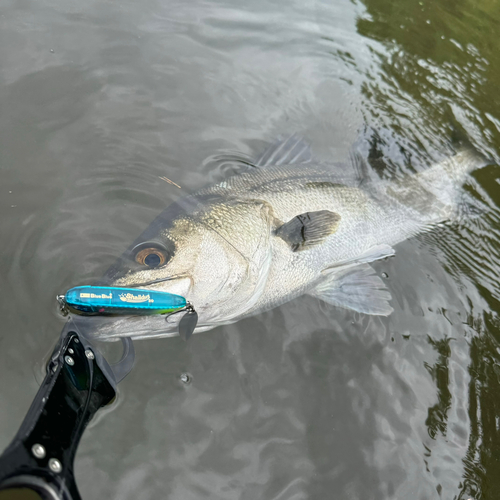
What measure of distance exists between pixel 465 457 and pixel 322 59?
4.05 metres

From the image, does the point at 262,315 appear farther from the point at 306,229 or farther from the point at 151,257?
the point at 151,257

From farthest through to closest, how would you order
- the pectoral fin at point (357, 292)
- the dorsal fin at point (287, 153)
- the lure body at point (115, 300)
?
1. the dorsal fin at point (287, 153)
2. the pectoral fin at point (357, 292)
3. the lure body at point (115, 300)

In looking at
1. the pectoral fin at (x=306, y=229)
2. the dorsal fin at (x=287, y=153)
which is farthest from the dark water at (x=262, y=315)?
the pectoral fin at (x=306, y=229)

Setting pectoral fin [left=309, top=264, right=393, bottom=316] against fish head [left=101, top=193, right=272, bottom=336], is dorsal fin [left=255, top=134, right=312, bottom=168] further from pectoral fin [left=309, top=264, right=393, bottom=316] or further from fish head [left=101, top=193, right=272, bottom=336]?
pectoral fin [left=309, top=264, right=393, bottom=316]

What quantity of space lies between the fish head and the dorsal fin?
2.44 feet

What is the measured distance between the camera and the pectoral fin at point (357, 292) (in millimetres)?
2795

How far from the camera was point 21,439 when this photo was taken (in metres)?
1.32

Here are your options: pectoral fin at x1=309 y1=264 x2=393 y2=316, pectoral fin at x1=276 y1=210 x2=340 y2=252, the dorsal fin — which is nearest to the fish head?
pectoral fin at x1=276 y1=210 x2=340 y2=252

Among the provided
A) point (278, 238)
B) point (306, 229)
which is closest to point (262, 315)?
point (278, 238)

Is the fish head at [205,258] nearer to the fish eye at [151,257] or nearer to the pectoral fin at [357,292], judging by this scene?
the fish eye at [151,257]

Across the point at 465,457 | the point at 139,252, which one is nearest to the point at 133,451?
the point at 139,252

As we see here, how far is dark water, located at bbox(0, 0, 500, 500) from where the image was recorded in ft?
7.25

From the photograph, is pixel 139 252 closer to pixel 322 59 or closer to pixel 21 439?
pixel 21 439

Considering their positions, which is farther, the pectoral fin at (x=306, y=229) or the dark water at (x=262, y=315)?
the pectoral fin at (x=306, y=229)
